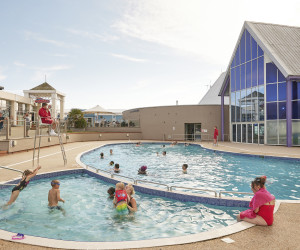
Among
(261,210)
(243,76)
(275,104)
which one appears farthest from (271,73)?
(261,210)

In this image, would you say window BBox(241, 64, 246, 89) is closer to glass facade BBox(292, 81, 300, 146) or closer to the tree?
glass facade BBox(292, 81, 300, 146)

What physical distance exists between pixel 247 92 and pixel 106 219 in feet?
70.3

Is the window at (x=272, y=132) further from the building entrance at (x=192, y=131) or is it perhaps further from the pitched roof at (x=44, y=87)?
the pitched roof at (x=44, y=87)

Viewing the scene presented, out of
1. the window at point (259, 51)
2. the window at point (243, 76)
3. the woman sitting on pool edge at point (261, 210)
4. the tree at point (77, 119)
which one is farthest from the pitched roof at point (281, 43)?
the tree at point (77, 119)

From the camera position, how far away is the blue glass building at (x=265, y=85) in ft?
62.1

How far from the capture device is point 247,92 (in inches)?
913

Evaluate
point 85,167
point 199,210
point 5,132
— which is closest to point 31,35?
point 5,132

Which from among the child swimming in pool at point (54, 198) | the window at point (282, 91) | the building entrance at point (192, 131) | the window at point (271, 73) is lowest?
the child swimming in pool at point (54, 198)

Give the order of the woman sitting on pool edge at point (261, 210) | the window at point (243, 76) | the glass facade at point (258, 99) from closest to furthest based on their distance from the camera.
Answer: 1. the woman sitting on pool edge at point (261, 210)
2. the glass facade at point (258, 99)
3. the window at point (243, 76)

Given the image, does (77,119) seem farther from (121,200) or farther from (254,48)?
(121,200)

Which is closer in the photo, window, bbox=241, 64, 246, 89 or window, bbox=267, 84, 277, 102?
window, bbox=267, 84, 277, 102

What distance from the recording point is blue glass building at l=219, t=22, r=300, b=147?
62.1 feet

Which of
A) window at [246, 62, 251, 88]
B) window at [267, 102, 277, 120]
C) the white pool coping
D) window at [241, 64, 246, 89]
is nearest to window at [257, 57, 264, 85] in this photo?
window at [246, 62, 251, 88]

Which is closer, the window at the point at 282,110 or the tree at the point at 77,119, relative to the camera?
the window at the point at 282,110
